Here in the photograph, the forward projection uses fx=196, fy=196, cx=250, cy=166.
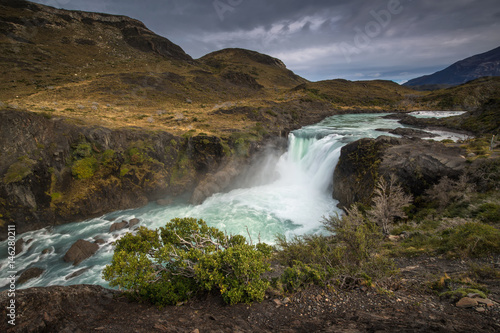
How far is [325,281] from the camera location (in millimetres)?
7465

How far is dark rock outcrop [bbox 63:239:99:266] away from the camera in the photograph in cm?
1652

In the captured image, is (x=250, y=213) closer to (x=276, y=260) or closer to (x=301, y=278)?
(x=276, y=260)

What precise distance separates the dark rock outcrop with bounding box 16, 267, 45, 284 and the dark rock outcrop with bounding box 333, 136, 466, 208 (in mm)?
28336

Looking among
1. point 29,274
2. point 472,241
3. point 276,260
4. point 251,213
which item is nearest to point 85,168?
point 29,274

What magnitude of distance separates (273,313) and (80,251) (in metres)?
18.7

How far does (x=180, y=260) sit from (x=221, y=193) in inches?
824

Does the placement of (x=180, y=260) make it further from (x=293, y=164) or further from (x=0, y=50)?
(x=0, y=50)

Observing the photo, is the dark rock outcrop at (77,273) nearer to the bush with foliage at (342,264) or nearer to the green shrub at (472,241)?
the bush with foliage at (342,264)

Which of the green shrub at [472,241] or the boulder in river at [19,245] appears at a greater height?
the green shrub at [472,241]

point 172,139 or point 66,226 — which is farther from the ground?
point 172,139

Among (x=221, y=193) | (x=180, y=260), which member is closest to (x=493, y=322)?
(x=180, y=260)

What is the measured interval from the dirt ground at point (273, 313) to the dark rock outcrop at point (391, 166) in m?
12.7

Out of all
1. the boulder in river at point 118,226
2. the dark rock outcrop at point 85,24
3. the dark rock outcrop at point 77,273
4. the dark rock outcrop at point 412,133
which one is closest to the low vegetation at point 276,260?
the dark rock outcrop at point 77,273

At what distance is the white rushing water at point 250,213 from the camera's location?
16.3m
